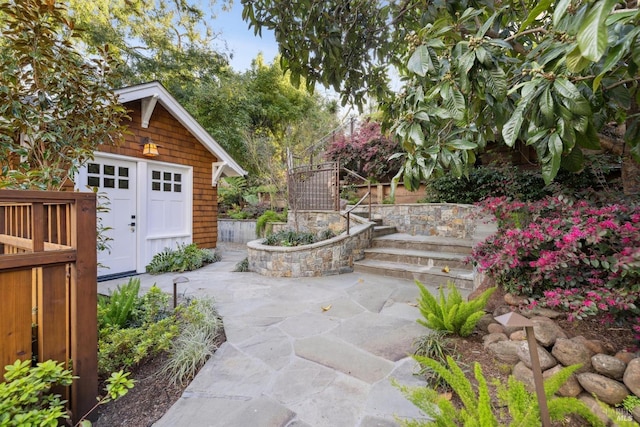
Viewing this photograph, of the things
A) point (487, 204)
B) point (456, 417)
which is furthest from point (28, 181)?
point (487, 204)

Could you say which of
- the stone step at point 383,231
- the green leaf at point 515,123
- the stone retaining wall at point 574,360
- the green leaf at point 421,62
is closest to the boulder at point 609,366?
the stone retaining wall at point 574,360

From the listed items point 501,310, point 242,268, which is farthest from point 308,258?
point 501,310

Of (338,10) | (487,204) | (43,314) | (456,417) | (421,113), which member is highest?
(338,10)

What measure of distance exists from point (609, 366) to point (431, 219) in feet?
14.2

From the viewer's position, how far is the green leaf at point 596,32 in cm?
75

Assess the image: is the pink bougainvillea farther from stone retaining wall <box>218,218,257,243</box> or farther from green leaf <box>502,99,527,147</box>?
stone retaining wall <box>218,218,257,243</box>

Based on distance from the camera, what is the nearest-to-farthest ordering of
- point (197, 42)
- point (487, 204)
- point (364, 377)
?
point (364, 377) < point (487, 204) < point (197, 42)

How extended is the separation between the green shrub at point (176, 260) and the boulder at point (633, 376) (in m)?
A: 5.27

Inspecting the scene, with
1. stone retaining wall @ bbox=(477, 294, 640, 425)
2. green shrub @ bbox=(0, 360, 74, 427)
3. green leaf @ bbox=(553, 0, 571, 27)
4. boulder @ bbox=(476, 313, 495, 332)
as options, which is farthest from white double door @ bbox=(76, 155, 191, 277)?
green leaf @ bbox=(553, 0, 571, 27)

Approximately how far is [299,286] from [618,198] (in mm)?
3301

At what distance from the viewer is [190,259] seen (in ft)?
16.9

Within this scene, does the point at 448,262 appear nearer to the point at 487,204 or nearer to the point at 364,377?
the point at 487,204

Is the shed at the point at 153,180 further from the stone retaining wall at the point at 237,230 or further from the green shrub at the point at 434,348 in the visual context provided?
the green shrub at the point at 434,348

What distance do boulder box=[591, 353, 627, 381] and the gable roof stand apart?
5301 millimetres
